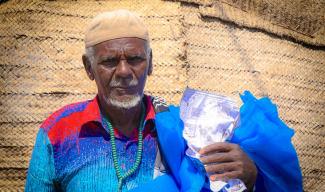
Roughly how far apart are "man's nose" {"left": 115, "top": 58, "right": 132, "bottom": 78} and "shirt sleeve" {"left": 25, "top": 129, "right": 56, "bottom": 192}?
0.39m

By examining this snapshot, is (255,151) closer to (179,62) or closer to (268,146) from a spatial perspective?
(268,146)

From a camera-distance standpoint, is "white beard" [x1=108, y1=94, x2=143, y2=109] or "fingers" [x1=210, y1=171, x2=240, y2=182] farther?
"white beard" [x1=108, y1=94, x2=143, y2=109]

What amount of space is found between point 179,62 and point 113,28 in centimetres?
126

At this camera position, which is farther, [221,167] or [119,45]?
[119,45]

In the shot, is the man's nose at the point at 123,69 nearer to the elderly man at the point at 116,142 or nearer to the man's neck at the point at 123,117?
the elderly man at the point at 116,142

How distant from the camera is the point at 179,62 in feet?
8.93

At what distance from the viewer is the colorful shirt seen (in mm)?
1467

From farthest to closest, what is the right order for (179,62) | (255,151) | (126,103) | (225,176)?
(179,62), (126,103), (255,151), (225,176)

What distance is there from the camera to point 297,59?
3289 millimetres

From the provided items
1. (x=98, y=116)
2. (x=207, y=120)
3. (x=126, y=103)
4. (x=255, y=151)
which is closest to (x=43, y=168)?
(x=98, y=116)

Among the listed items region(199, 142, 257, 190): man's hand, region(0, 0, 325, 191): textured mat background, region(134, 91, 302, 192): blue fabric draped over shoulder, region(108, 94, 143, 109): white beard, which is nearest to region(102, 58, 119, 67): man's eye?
region(108, 94, 143, 109): white beard

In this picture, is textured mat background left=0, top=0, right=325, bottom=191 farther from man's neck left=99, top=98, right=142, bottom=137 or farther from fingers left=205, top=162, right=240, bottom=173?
fingers left=205, top=162, right=240, bottom=173

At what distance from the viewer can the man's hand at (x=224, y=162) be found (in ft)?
4.30

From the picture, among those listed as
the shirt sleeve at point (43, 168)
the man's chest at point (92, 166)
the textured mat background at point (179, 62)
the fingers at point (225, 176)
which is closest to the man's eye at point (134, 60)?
the man's chest at point (92, 166)
